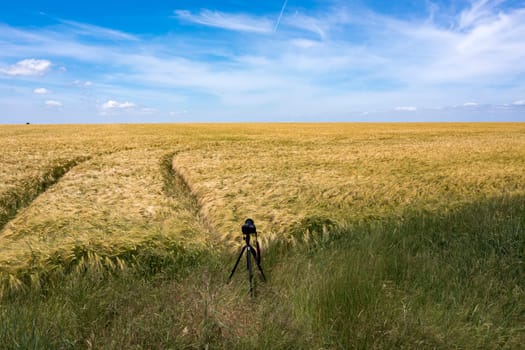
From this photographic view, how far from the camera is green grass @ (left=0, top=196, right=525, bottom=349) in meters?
2.62

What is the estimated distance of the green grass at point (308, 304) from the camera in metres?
2.62

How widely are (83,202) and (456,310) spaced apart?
700cm

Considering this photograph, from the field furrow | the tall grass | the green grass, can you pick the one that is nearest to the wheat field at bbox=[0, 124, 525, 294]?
the field furrow

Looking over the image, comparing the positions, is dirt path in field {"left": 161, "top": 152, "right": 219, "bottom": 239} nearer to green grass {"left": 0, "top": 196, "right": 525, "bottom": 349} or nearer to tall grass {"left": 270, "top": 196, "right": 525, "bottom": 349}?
green grass {"left": 0, "top": 196, "right": 525, "bottom": 349}

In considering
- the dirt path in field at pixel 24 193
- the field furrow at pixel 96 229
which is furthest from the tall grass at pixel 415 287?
the dirt path in field at pixel 24 193

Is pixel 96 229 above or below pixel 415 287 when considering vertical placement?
above

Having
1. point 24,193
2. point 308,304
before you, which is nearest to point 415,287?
point 308,304

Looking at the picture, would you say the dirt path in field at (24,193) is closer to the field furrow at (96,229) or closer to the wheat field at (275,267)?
the wheat field at (275,267)

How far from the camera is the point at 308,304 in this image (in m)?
3.05

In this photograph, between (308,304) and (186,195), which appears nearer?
(308,304)

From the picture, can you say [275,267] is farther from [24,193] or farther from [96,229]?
[24,193]

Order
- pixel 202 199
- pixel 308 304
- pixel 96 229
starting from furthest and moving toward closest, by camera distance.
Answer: pixel 202 199 → pixel 96 229 → pixel 308 304

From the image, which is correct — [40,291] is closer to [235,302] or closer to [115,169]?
[235,302]

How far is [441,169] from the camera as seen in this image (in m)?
10.6
